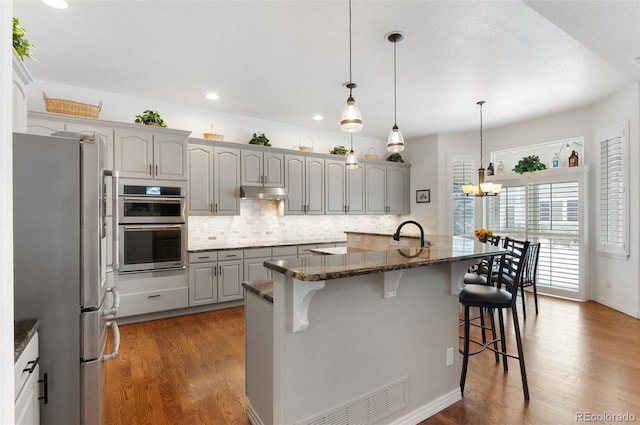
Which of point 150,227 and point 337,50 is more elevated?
point 337,50

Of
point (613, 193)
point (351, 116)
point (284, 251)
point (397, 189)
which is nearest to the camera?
point (351, 116)

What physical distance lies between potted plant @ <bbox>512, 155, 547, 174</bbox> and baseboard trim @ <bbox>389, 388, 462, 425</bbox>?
4.45m

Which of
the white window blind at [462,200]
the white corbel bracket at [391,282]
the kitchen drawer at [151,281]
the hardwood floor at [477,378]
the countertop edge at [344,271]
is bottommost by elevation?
the hardwood floor at [477,378]

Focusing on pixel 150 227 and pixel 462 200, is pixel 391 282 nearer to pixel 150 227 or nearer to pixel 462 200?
pixel 150 227

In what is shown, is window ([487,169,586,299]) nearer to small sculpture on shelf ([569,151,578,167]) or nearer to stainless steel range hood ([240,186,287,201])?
small sculpture on shelf ([569,151,578,167])

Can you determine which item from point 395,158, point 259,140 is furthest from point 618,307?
point 259,140

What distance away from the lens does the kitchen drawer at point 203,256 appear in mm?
4371

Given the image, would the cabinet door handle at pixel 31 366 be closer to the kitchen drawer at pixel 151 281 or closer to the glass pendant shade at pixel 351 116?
the glass pendant shade at pixel 351 116

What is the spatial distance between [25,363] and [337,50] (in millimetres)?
3181

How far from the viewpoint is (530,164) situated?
17.7ft

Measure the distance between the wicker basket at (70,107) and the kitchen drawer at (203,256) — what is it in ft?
6.73

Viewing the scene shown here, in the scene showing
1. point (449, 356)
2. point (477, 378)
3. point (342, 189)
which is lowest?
point (477, 378)

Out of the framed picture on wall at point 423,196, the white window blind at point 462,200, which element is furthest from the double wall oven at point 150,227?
the white window blind at point 462,200
